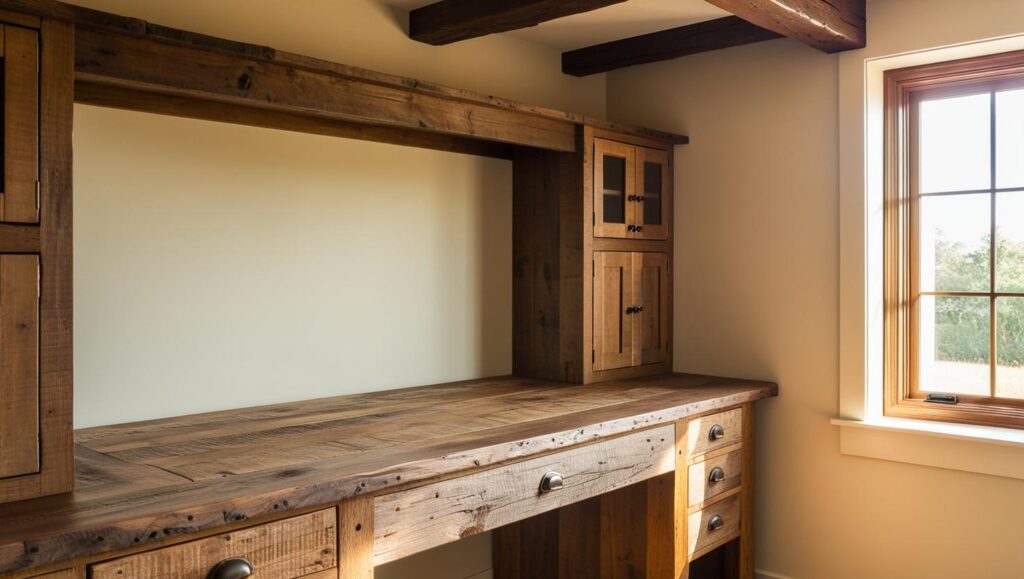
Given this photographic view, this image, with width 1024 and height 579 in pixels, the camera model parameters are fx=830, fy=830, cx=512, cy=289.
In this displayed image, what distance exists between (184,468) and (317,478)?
0.30 meters

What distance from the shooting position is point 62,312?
1.56 meters

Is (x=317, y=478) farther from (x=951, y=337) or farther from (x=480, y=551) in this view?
(x=951, y=337)

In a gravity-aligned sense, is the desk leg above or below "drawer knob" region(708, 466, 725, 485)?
above

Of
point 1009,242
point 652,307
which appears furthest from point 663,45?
point 1009,242

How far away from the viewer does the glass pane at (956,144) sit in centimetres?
285

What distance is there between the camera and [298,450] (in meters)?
1.91

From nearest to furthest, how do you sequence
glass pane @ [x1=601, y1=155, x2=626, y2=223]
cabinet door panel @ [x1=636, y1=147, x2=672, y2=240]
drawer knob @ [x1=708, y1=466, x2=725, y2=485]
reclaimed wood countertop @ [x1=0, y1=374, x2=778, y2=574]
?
reclaimed wood countertop @ [x1=0, y1=374, x2=778, y2=574]
drawer knob @ [x1=708, y1=466, x2=725, y2=485]
glass pane @ [x1=601, y1=155, x2=626, y2=223]
cabinet door panel @ [x1=636, y1=147, x2=672, y2=240]

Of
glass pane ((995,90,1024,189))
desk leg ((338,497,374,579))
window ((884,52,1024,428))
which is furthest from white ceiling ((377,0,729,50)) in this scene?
desk leg ((338,497,374,579))

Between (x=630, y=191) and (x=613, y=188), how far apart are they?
0.08 metres

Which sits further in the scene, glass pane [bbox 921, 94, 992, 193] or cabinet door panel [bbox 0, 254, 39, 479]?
glass pane [bbox 921, 94, 992, 193]

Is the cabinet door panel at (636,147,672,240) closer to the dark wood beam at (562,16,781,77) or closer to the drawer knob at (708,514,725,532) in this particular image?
the dark wood beam at (562,16,781,77)

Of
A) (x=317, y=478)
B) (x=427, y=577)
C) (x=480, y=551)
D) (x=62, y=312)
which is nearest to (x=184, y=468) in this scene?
(x=317, y=478)

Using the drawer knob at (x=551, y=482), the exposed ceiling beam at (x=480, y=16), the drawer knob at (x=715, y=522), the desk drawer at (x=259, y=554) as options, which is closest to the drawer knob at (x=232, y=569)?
the desk drawer at (x=259, y=554)

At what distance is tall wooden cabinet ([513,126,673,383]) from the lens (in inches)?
122
